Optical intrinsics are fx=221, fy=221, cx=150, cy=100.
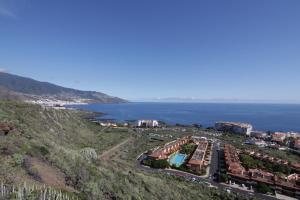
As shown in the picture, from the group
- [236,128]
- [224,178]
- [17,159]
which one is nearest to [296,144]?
[236,128]

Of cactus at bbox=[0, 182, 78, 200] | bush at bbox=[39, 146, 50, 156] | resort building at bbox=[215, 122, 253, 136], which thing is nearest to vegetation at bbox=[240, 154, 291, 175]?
bush at bbox=[39, 146, 50, 156]

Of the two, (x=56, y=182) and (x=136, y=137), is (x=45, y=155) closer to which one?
(x=56, y=182)

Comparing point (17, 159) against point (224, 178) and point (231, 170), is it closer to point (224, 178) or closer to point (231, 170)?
point (224, 178)

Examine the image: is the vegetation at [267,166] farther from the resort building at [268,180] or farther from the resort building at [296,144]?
the resort building at [296,144]

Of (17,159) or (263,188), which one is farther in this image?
(263,188)

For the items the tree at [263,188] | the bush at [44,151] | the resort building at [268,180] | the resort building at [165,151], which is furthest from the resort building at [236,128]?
the bush at [44,151]

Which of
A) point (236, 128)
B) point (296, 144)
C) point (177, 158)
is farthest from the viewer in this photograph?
point (236, 128)

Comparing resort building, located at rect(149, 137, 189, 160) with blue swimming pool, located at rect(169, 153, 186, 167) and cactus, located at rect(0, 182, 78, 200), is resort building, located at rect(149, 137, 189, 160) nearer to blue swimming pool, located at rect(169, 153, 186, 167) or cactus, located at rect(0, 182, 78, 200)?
blue swimming pool, located at rect(169, 153, 186, 167)

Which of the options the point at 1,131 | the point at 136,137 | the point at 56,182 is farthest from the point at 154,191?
the point at 136,137

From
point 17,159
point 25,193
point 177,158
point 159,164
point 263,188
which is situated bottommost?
point 177,158

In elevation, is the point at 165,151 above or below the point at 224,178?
above

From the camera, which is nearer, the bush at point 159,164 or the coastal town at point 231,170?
the coastal town at point 231,170
